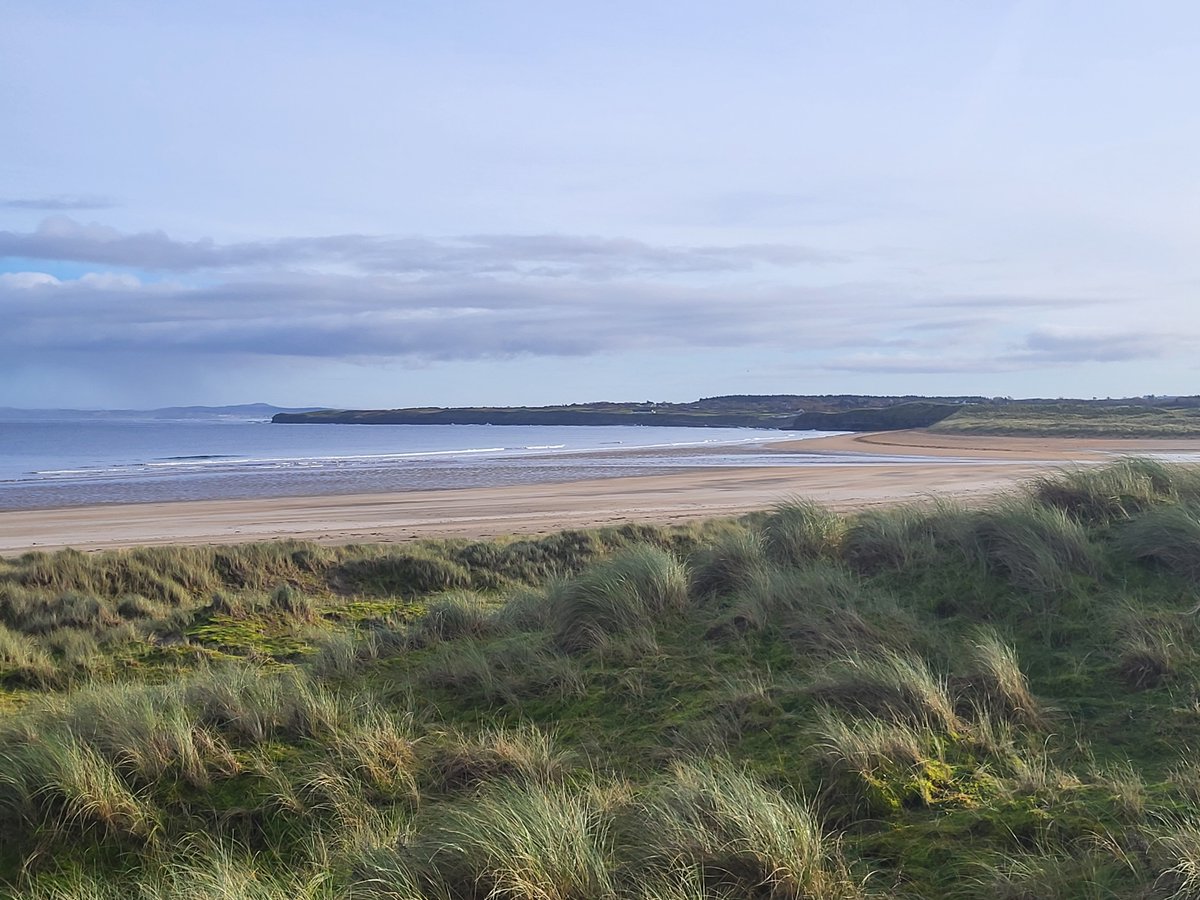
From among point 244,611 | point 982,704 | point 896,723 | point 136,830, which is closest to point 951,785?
point 896,723

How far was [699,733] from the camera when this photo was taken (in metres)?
5.67

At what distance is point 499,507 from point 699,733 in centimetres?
2465

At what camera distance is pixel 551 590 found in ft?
29.3

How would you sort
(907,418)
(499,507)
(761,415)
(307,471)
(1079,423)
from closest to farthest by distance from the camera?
(499,507) < (307,471) < (1079,423) < (907,418) < (761,415)

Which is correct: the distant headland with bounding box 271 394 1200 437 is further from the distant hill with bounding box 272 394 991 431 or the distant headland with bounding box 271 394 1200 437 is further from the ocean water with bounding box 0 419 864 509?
the ocean water with bounding box 0 419 864 509

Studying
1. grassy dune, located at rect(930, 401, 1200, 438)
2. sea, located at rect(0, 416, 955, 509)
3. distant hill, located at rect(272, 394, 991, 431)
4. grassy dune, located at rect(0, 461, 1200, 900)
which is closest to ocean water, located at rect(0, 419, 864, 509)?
sea, located at rect(0, 416, 955, 509)

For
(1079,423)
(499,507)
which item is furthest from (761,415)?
(499,507)

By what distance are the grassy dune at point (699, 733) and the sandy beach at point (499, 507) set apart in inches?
398

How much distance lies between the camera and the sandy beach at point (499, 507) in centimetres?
2388

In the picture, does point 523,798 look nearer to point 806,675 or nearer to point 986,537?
point 806,675

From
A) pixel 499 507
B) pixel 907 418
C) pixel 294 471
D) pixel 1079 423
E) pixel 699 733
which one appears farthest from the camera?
pixel 907 418

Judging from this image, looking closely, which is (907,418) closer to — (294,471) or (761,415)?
(761,415)

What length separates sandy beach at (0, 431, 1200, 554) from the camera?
23875mm

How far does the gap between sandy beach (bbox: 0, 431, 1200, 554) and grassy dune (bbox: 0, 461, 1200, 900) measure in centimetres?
1011
